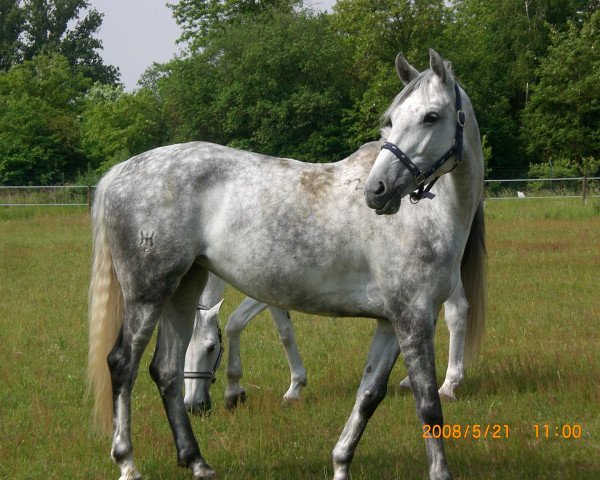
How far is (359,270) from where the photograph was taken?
4.43 meters

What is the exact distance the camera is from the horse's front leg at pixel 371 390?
4.61 meters

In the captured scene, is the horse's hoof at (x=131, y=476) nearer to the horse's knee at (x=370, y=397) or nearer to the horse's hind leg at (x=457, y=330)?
the horse's knee at (x=370, y=397)

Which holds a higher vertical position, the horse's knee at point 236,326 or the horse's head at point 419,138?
the horse's head at point 419,138

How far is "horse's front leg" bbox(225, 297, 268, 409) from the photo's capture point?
259 inches

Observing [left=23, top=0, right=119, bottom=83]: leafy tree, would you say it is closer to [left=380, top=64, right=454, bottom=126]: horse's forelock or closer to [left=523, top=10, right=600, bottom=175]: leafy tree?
[left=523, top=10, right=600, bottom=175]: leafy tree

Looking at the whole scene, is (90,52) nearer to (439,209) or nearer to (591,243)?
(591,243)

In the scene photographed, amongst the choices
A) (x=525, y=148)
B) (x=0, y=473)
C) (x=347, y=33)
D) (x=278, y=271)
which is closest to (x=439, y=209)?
(x=278, y=271)

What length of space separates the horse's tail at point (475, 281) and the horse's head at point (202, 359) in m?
1.76

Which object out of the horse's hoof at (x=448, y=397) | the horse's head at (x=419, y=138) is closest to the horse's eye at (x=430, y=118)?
the horse's head at (x=419, y=138)

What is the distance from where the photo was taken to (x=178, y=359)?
502 centimetres

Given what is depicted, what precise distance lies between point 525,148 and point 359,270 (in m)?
41.8

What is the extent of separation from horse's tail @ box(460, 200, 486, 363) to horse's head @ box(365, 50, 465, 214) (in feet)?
5.29

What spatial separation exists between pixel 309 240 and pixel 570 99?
1537 inches
